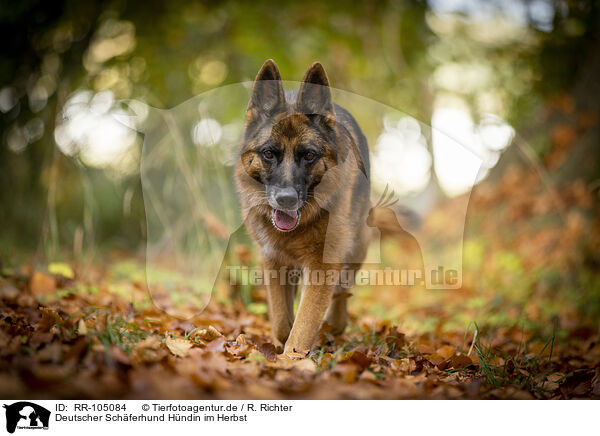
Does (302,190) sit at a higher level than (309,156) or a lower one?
lower

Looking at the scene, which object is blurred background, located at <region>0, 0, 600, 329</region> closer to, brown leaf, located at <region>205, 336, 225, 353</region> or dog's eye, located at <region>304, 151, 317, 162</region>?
dog's eye, located at <region>304, 151, 317, 162</region>

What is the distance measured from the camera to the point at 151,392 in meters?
1.94

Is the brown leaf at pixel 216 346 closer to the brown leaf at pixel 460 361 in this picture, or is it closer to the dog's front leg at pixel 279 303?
the dog's front leg at pixel 279 303

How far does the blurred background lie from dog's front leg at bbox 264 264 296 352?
1158 mm

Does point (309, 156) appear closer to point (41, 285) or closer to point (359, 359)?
point (359, 359)

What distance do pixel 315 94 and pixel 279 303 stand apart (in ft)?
5.49

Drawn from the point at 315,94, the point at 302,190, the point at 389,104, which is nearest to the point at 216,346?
the point at 302,190

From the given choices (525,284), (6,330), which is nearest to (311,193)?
(6,330)

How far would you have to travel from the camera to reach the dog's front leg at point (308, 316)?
2991mm

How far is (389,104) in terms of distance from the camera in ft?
13.9

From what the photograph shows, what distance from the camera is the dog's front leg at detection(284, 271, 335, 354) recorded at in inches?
118
